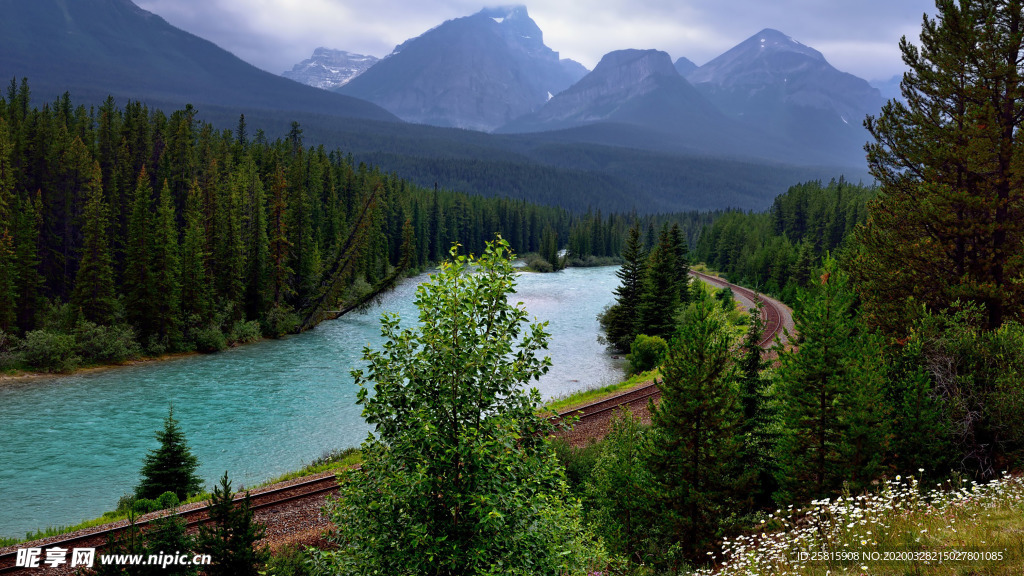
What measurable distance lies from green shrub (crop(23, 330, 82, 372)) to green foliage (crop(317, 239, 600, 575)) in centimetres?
4329

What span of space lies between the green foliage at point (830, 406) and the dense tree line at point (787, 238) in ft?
211

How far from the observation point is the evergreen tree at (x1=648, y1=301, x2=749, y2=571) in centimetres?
1575

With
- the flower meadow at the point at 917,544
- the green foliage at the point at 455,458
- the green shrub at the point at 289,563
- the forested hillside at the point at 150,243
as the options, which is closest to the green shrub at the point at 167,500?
the green shrub at the point at 289,563

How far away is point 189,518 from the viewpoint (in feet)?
56.5

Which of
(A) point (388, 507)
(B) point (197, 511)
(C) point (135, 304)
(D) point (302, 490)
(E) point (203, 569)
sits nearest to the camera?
(A) point (388, 507)

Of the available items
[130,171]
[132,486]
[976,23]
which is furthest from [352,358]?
[976,23]

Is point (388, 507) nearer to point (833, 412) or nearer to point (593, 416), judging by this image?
point (833, 412)

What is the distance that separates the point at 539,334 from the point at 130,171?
67595 millimetres

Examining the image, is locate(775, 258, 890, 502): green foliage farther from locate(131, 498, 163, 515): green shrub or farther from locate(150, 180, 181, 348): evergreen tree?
locate(150, 180, 181, 348): evergreen tree

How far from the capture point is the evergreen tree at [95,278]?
4538 cm

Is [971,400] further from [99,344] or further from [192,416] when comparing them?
[99,344]

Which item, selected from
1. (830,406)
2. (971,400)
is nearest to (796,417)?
(830,406)

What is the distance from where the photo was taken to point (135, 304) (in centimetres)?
4716

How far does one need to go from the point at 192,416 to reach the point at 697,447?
95.5 ft
